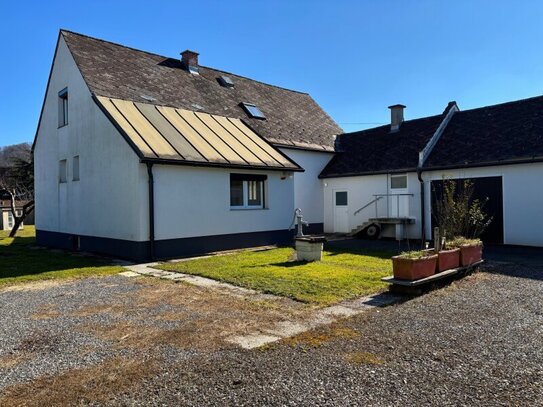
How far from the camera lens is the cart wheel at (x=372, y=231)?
18.0 meters

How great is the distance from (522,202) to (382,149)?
22.5ft

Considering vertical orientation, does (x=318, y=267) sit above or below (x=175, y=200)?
below

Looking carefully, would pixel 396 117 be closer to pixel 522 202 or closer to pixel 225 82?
pixel 522 202

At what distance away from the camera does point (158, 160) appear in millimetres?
11812

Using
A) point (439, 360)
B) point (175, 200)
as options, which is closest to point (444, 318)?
point (439, 360)

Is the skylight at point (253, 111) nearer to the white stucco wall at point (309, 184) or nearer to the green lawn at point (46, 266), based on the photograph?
the white stucco wall at point (309, 184)

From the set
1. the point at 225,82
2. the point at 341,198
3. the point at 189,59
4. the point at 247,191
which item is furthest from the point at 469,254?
the point at 189,59

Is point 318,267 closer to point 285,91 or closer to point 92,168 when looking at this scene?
point 92,168

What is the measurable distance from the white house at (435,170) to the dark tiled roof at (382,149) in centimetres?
5

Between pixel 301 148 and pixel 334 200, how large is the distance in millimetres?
3147

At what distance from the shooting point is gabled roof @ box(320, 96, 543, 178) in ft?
48.5

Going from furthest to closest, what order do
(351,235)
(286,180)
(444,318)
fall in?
1. (351,235)
2. (286,180)
3. (444,318)

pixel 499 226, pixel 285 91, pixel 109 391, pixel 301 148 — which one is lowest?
pixel 109 391

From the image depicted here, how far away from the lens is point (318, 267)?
1032cm
